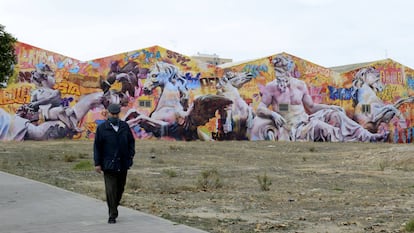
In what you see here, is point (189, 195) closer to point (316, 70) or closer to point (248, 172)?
point (248, 172)

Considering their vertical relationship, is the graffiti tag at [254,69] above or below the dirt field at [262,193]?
above

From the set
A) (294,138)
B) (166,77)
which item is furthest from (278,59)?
(166,77)

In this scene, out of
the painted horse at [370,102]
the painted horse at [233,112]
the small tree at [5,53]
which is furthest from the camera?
the painted horse at [370,102]

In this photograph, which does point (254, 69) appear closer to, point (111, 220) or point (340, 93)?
point (340, 93)

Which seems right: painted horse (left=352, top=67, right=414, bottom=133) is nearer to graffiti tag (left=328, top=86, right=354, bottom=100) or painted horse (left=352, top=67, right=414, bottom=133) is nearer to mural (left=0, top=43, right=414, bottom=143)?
mural (left=0, top=43, right=414, bottom=143)

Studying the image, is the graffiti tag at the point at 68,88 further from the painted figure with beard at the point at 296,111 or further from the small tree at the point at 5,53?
the small tree at the point at 5,53

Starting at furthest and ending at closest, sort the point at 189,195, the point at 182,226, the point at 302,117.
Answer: the point at 302,117 → the point at 189,195 → the point at 182,226

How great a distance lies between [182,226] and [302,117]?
123ft

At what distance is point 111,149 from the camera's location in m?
8.01

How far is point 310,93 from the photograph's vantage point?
44781mm

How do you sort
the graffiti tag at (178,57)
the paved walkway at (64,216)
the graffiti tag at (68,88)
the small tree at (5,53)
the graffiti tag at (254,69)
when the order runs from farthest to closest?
the graffiti tag at (254,69) < the graffiti tag at (178,57) < the graffiti tag at (68,88) < the small tree at (5,53) < the paved walkway at (64,216)

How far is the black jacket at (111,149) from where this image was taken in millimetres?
7988

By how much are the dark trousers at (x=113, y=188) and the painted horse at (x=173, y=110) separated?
106ft

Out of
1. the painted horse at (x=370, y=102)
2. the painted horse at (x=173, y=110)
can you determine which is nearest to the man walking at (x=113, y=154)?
the painted horse at (x=173, y=110)
